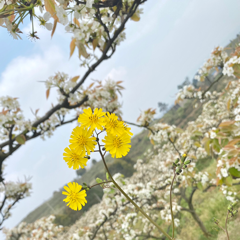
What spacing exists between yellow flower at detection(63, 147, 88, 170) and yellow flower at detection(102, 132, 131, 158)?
3.3 inches

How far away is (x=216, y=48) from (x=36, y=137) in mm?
3323

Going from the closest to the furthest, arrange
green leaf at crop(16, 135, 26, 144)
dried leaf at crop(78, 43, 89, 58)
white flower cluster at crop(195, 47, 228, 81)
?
dried leaf at crop(78, 43, 89, 58)
green leaf at crop(16, 135, 26, 144)
white flower cluster at crop(195, 47, 228, 81)

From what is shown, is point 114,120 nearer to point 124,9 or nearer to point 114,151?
point 114,151

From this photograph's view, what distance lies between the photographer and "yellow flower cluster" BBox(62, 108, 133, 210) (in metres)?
0.46

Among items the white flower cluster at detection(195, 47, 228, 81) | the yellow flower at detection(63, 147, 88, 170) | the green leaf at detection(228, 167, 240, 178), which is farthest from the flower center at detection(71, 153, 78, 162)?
the white flower cluster at detection(195, 47, 228, 81)

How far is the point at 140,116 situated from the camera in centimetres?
230

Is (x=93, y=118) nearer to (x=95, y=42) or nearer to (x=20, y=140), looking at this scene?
(x=95, y=42)

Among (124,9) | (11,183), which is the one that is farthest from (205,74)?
(11,183)

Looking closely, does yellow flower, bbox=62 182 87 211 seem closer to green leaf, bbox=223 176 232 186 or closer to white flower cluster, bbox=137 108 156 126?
green leaf, bbox=223 176 232 186

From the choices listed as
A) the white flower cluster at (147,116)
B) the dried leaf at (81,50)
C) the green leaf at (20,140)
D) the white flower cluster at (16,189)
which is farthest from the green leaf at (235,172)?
the white flower cluster at (16,189)

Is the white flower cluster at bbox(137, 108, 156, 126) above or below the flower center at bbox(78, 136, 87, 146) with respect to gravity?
above

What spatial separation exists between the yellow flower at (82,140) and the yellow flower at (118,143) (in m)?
0.04

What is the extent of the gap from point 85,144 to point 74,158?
0.06 metres

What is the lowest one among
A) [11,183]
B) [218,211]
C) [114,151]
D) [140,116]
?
[218,211]
